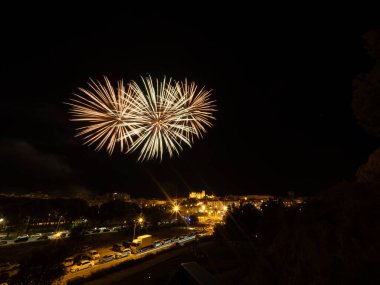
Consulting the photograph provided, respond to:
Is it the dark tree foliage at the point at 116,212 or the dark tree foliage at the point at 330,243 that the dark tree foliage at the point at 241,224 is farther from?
the dark tree foliage at the point at 116,212

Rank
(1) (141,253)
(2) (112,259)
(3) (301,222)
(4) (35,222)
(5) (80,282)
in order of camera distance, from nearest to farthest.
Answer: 1. (3) (301,222)
2. (5) (80,282)
3. (2) (112,259)
4. (1) (141,253)
5. (4) (35,222)

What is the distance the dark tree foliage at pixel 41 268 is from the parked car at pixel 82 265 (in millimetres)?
8178

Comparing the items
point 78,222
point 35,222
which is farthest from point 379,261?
point 35,222

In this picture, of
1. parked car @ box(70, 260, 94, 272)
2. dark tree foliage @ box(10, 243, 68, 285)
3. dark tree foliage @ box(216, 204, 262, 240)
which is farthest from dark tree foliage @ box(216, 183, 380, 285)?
dark tree foliage @ box(216, 204, 262, 240)

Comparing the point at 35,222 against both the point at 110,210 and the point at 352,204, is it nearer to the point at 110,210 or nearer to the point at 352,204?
the point at 110,210

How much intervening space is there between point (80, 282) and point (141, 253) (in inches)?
617

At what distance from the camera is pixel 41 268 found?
15094 millimetres

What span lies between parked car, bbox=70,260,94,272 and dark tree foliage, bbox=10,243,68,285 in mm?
8178

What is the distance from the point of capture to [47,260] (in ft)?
50.5

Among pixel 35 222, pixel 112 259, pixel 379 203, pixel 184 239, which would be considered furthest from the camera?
pixel 35 222

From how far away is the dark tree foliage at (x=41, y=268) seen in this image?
1454cm

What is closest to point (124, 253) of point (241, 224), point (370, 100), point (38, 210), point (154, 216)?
point (241, 224)

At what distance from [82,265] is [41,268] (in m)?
10.0

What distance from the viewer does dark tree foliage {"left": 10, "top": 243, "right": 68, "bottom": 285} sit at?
14539mm
